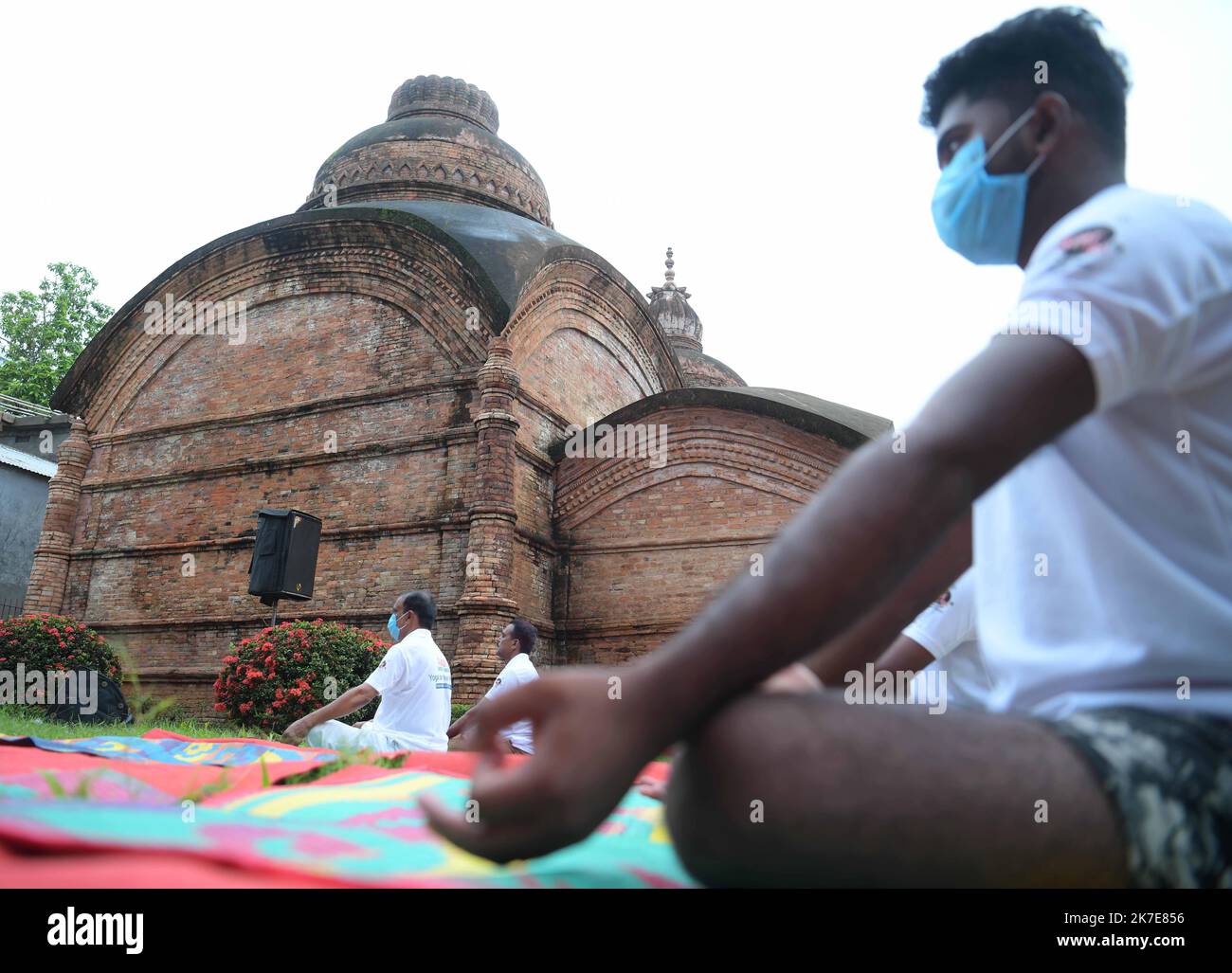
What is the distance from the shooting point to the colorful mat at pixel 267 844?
1188 millimetres

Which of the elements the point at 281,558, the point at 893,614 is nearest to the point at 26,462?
the point at 281,558

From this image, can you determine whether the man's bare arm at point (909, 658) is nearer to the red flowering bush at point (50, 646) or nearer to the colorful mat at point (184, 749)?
the colorful mat at point (184, 749)

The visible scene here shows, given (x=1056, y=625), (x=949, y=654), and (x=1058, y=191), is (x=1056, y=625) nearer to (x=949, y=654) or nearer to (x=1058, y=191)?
(x=1058, y=191)

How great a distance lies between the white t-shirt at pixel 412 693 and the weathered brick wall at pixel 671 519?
495cm

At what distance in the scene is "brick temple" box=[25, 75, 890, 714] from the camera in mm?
10773

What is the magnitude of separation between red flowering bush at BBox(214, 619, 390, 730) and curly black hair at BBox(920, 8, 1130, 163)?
840 centimetres

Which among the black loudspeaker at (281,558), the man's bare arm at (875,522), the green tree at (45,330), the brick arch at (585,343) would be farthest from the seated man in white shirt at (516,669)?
the green tree at (45,330)

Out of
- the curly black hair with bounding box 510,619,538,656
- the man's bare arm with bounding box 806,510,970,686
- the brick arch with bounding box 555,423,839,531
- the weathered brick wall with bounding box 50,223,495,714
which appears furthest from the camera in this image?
the weathered brick wall with bounding box 50,223,495,714

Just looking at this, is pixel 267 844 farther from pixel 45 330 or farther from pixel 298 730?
pixel 45 330

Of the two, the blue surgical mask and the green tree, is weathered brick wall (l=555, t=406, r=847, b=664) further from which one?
the green tree

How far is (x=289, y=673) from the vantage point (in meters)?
8.87

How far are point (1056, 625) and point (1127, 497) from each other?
7.4 inches

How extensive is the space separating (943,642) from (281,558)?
817cm

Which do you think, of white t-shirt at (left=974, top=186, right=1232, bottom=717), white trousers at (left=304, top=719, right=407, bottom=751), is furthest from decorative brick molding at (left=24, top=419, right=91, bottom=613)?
white t-shirt at (left=974, top=186, right=1232, bottom=717)
